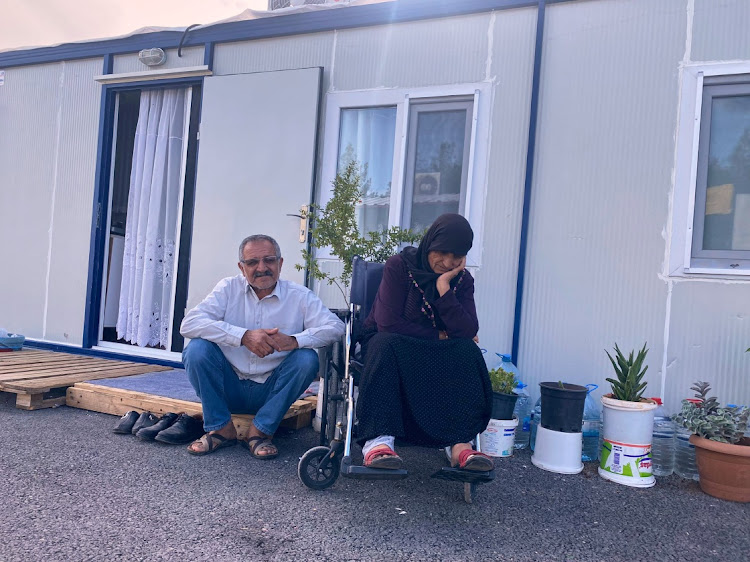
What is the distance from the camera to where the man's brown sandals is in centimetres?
298

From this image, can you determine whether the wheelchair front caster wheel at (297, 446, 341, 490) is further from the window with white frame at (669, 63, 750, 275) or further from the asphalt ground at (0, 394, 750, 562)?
the window with white frame at (669, 63, 750, 275)

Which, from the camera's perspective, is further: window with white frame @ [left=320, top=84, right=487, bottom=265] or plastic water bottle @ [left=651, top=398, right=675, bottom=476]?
window with white frame @ [left=320, top=84, right=487, bottom=265]

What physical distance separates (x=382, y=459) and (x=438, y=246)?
98 centimetres

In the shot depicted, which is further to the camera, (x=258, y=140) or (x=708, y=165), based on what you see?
(x=258, y=140)

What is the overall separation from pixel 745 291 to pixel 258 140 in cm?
348

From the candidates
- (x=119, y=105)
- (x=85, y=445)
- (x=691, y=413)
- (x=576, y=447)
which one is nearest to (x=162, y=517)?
(x=85, y=445)

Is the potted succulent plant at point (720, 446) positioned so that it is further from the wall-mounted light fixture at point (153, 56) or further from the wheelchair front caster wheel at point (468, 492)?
the wall-mounted light fixture at point (153, 56)

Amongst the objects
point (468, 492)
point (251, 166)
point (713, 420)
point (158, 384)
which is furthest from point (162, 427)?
point (713, 420)

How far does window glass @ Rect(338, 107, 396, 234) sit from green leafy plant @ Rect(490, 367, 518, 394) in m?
1.45

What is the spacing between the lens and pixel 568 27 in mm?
3861

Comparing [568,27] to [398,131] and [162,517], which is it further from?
[162,517]

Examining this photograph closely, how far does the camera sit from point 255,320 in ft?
10.7

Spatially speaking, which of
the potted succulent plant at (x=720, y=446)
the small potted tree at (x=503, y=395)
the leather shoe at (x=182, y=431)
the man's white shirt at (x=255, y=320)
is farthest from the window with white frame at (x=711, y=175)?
the leather shoe at (x=182, y=431)

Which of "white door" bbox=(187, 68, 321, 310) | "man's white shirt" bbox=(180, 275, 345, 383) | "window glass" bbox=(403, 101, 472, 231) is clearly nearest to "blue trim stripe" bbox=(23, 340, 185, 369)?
"white door" bbox=(187, 68, 321, 310)
